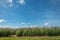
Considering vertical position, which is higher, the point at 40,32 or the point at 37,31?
the point at 37,31

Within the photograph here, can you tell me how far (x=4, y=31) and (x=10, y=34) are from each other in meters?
0.92

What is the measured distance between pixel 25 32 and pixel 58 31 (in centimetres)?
331

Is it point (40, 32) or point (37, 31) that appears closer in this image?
point (40, 32)

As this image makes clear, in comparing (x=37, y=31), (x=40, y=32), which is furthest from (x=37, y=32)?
(x=40, y=32)

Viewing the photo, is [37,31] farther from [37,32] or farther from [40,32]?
[40,32]

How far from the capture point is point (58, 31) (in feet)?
43.5

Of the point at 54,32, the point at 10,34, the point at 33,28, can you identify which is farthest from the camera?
the point at 10,34

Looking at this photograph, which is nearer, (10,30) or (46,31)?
(46,31)

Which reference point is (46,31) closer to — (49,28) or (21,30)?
(49,28)

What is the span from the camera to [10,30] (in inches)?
606

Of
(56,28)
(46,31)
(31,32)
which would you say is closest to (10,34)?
(31,32)

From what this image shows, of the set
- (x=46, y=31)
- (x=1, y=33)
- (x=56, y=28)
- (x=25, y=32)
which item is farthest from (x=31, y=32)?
(x=1, y=33)

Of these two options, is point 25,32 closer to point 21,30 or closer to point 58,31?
point 21,30

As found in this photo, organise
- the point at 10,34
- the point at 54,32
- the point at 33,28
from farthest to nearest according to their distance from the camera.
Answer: the point at 10,34 < the point at 33,28 < the point at 54,32
